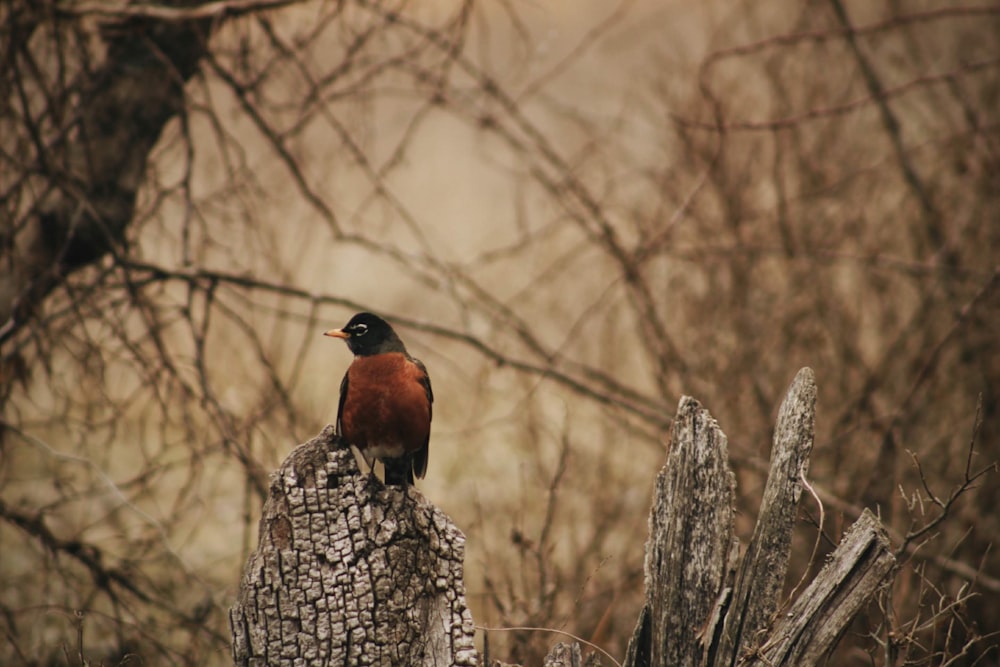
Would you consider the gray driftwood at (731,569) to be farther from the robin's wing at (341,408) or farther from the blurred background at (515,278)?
the robin's wing at (341,408)

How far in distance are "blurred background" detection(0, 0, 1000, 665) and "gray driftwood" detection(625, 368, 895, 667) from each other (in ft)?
2.56

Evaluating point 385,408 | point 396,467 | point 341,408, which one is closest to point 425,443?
point 396,467

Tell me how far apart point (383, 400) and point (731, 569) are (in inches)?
50.8

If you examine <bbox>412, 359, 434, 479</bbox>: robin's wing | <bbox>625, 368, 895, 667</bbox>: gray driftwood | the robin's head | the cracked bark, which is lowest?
<bbox>625, 368, 895, 667</bbox>: gray driftwood

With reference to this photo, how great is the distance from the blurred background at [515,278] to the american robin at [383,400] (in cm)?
64

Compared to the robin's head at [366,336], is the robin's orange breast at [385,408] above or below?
below

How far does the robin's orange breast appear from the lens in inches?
112

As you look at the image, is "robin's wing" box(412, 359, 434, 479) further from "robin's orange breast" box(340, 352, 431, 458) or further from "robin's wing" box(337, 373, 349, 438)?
"robin's wing" box(337, 373, 349, 438)

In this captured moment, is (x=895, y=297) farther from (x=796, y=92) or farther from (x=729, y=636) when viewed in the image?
(x=729, y=636)

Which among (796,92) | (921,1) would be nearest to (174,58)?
(796,92)

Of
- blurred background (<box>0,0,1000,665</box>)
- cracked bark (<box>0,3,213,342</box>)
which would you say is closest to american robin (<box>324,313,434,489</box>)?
blurred background (<box>0,0,1000,665</box>)

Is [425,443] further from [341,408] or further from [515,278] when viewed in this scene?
[515,278]

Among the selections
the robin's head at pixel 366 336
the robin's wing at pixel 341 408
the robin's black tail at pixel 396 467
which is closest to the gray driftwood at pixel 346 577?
the robin's wing at pixel 341 408

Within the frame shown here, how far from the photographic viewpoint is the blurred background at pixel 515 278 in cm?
373
